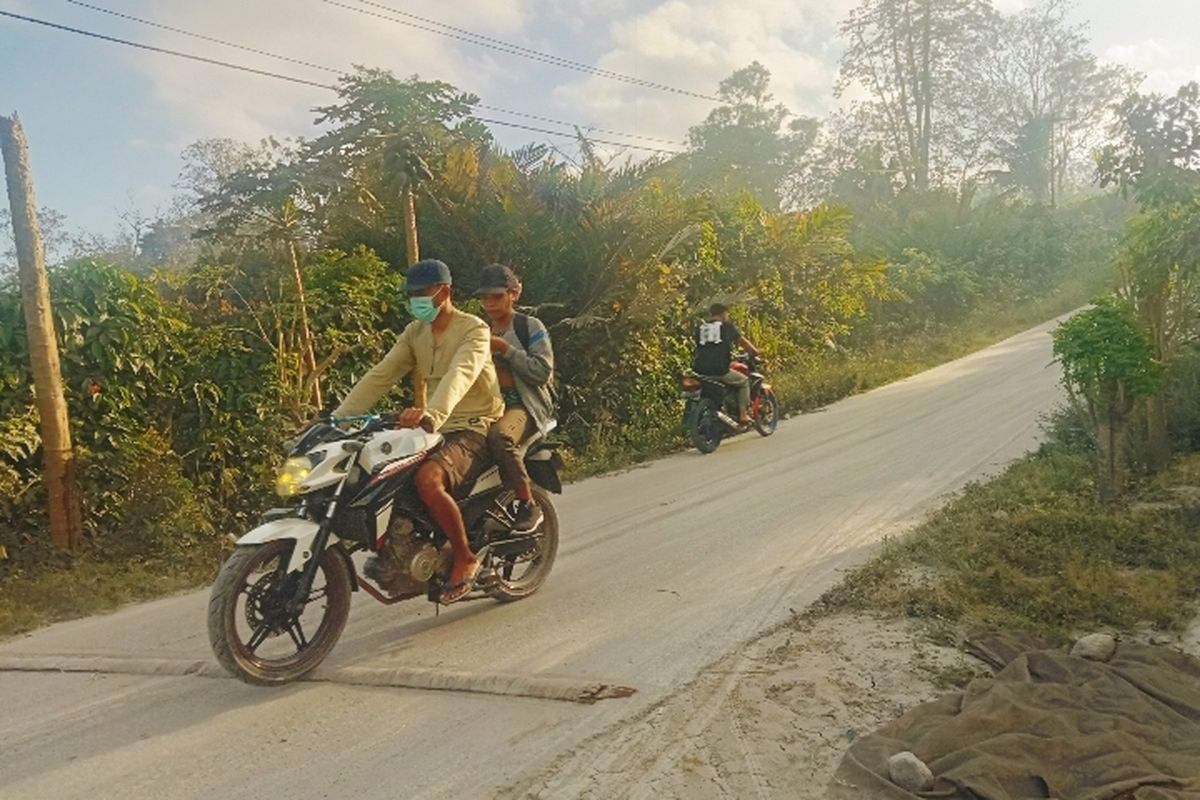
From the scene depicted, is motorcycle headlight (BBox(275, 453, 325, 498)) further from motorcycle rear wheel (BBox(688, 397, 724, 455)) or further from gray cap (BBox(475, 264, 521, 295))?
motorcycle rear wheel (BBox(688, 397, 724, 455))

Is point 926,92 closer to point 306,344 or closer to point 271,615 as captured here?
point 306,344

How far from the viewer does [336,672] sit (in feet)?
14.8

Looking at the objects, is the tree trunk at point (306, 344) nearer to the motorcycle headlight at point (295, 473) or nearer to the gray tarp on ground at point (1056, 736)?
the motorcycle headlight at point (295, 473)

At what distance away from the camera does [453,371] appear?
4.86 metres

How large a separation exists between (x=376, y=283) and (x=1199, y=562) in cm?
727

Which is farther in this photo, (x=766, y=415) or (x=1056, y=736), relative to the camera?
(x=766, y=415)

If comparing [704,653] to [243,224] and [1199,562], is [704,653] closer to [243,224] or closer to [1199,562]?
[1199,562]

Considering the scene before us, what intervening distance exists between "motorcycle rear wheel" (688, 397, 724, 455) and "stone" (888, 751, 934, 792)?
8085 millimetres

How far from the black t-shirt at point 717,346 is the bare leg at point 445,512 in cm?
694

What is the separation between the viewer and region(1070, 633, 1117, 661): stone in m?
4.00

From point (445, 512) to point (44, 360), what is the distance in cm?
378

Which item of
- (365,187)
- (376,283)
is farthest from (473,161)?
(376,283)

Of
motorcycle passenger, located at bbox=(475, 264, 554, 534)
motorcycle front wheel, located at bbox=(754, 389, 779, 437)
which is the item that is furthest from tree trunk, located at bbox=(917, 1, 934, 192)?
motorcycle passenger, located at bbox=(475, 264, 554, 534)

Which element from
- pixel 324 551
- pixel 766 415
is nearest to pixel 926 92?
pixel 766 415
